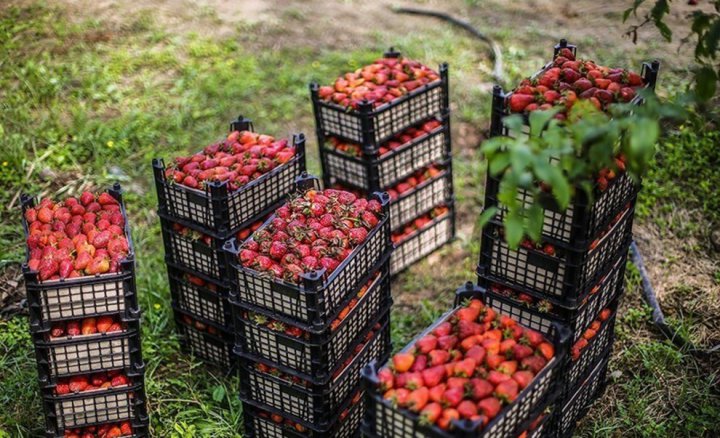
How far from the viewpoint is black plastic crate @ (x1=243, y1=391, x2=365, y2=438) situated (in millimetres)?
4793

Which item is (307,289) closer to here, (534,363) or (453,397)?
(453,397)

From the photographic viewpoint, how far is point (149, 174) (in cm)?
769

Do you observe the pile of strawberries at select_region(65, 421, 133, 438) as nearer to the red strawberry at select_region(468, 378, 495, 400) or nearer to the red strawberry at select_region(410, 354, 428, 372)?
the red strawberry at select_region(410, 354, 428, 372)

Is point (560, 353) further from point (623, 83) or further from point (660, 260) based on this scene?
point (660, 260)

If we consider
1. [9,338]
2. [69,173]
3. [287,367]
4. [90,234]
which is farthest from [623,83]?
[69,173]

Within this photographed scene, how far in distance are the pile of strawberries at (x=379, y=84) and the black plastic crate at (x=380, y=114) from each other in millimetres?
50

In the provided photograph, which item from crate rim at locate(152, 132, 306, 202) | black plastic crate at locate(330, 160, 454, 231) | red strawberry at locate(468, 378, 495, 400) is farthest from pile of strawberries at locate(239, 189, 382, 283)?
black plastic crate at locate(330, 160, 454, 231)

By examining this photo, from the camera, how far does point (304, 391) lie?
15.1ft

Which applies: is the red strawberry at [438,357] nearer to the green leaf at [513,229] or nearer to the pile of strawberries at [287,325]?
the pile of strawberries at [287,325]

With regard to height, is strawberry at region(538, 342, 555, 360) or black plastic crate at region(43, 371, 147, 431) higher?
strawberry at region(538, 342, 555, 360)

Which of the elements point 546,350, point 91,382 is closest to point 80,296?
point 91,382

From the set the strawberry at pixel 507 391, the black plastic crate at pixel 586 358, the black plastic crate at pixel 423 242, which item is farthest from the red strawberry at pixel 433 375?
the black plastic crate at pixel 423 242

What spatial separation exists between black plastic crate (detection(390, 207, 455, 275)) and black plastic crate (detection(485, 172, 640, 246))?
2122 mm

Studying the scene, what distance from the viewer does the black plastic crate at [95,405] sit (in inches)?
182
